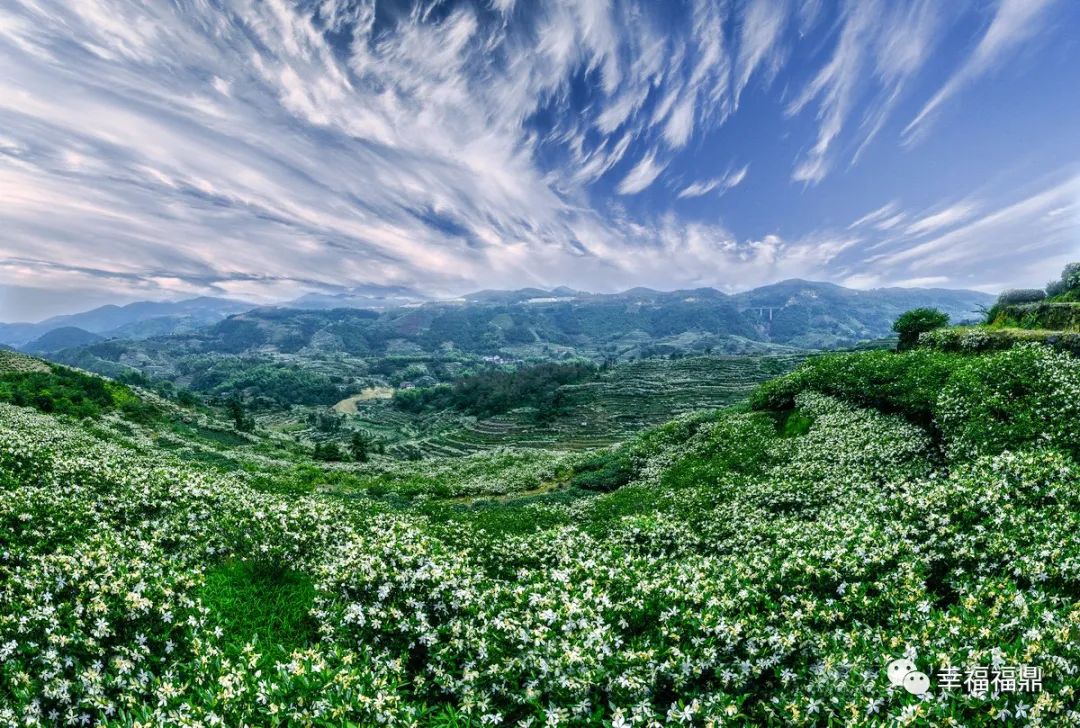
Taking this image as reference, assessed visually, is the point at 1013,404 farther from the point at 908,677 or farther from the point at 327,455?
the point at 327,455

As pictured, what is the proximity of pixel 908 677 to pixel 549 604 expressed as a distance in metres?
5.52

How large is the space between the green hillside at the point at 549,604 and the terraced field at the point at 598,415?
74231mm

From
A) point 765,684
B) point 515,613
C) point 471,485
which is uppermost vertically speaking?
point 515,613

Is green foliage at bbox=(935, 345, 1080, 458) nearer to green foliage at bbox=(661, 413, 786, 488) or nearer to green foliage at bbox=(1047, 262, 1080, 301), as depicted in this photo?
green foliage at bbox=(661, 413, 786, 488)

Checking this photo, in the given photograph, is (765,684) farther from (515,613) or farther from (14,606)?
(14,606)

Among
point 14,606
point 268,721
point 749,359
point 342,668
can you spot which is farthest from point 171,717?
point 749,359

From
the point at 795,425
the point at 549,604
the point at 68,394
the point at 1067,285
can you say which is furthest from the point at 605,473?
the point at 68,394

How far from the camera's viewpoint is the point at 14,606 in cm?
801

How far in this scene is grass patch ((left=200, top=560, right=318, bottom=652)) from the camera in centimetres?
1035

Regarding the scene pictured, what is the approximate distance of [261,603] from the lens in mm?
11812

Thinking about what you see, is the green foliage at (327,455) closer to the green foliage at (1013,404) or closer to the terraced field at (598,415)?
the terraced field at (598,415)

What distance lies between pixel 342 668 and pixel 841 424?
2888cm

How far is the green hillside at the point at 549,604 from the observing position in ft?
21.6

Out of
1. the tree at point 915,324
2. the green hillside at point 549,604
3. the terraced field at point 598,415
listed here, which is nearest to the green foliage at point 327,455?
the terraced field at point 598,415
